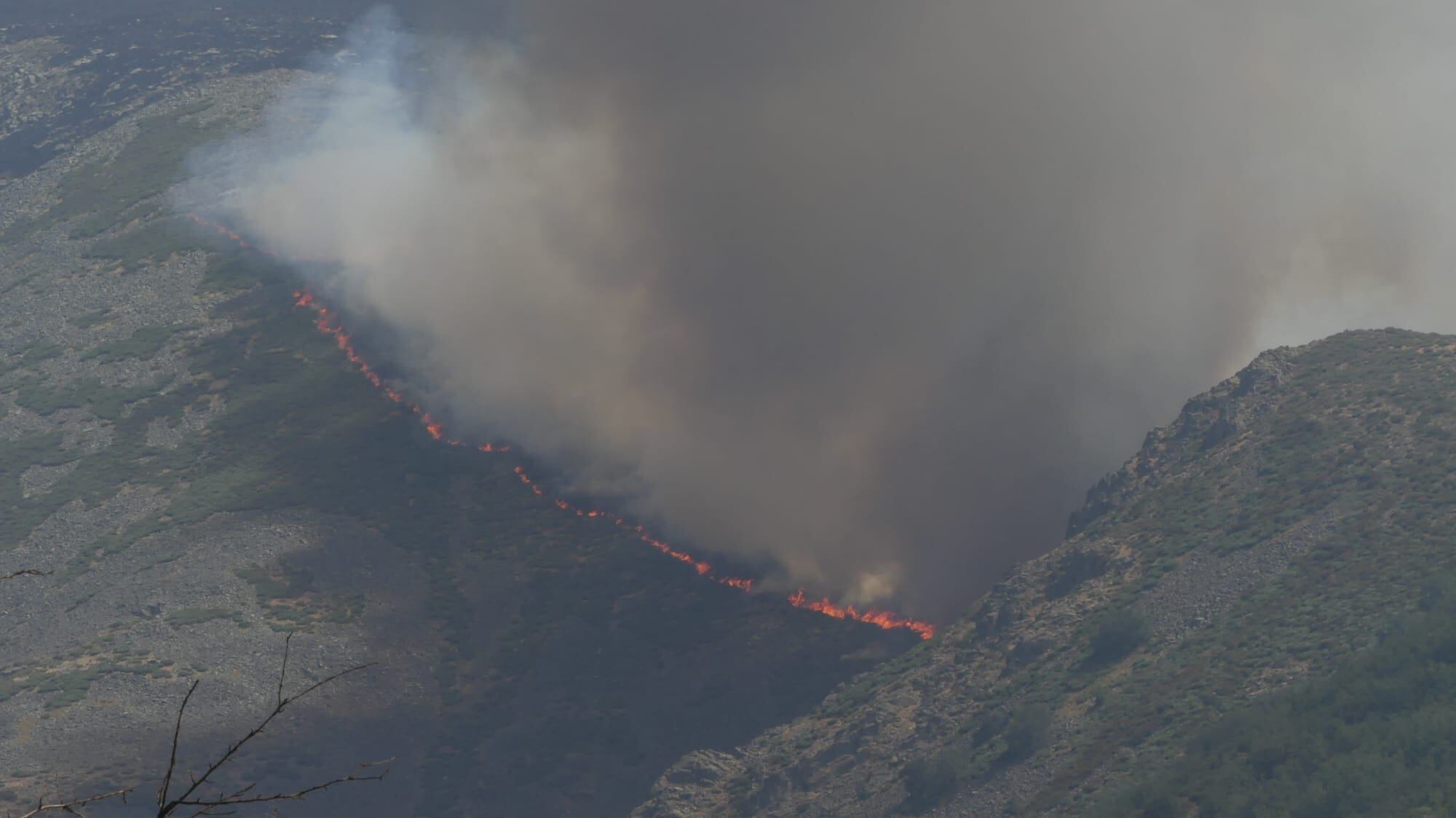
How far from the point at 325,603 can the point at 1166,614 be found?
62.6 meters

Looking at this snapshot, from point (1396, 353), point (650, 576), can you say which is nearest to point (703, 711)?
point (650, 576)

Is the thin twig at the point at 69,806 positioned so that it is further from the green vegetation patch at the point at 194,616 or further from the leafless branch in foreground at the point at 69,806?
the green vegetation patch at the point at 194,616

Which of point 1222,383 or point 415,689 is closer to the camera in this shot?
point 1222,383

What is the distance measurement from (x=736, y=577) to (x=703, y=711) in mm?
18886

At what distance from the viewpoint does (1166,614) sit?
8081cm

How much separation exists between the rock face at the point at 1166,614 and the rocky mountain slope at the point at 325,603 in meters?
10.9

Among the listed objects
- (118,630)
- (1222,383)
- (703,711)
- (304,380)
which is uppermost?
(304,380)

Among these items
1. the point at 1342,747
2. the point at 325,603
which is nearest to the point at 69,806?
the point at 1342,747

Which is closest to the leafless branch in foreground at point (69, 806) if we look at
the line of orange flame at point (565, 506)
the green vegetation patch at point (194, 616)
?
the line of orange flame at point (565, 506)

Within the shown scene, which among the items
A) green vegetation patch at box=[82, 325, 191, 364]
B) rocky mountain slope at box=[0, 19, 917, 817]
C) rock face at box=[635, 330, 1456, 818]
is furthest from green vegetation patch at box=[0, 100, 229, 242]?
rock face at box=[635, 330, 1456, 818]

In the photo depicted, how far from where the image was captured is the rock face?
7106 centimetres

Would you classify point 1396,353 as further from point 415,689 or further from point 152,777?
point 152,777

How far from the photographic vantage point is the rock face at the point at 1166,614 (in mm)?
71062

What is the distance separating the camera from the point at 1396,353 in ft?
300
